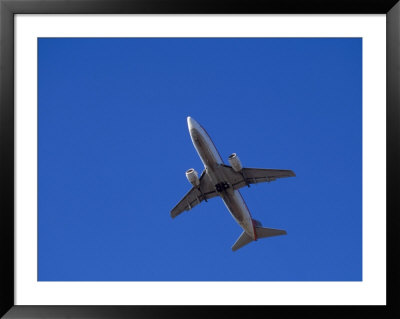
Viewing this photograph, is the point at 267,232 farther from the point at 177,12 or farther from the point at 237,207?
the point at 177,12

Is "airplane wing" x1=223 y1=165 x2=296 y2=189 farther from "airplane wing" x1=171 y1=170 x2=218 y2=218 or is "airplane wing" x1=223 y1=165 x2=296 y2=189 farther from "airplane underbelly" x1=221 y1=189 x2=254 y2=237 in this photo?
"airplane wing" x1=171 y1=170 x2=218 y2=218

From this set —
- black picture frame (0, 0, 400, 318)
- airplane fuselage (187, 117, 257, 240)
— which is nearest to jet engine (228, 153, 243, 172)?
airplane fuselage (187, 117, 257, 240)

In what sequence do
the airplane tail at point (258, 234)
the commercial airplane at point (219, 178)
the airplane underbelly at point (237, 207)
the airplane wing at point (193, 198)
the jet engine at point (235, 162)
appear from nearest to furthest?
the commercial airplane at point (219, 178) < the jet engine at point (235, 162) < the airplane underbelly at point (237, 207) < the airplane wing at point (193, 198) < the airplane tail at point (258, 234)

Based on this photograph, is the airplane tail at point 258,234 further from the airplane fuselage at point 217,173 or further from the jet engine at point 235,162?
the jet engine at point 235,162

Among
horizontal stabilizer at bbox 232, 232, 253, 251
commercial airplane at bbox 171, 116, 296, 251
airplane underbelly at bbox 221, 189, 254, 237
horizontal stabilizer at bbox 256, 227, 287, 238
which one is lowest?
horizontal stabilizer at bbox 232, 232, 253, 251

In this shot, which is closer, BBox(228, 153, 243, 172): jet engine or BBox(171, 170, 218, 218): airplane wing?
BBox(228, 153, 243, 172): jet engine

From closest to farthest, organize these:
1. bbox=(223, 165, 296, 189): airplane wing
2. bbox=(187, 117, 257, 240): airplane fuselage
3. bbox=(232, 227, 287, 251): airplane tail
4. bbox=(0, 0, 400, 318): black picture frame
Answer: bbox=(0, 0, 400, 318): black picture frame, bbox=(187, 117, 257, 240): airplane fuselage, bbox=(223, 165, 296, 189): airplane wing, bbox=(232, 227, 287, 251): airplane tail

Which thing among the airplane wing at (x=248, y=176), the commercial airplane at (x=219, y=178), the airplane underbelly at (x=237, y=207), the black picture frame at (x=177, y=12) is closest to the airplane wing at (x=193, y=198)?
the commercial airplane at (x=219, y=178)

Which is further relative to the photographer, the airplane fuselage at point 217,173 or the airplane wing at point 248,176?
the airplane wing at point 248,176
